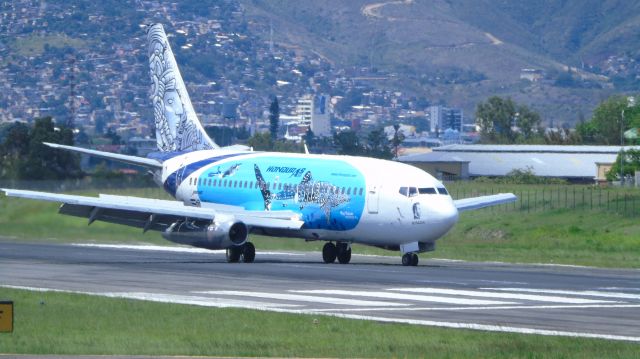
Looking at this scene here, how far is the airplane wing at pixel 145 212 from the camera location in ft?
158

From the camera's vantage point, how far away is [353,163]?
164ft

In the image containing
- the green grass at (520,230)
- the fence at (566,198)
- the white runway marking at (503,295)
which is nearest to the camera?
the white runway marking at (503,295)

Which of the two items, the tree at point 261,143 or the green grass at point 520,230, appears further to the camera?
the tree at point 261,143

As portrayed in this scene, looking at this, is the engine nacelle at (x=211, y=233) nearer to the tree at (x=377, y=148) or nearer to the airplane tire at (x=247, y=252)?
the airplane tire at (x=247, y=252)

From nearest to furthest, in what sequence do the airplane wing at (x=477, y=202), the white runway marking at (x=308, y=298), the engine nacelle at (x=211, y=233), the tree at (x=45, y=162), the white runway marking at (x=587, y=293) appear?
the white runway marking at (x=308, y=298) < the white runway marking at (x=587, y=293) < the engine nacelle at (x=211, y=233) < the airplane wing at (x=477, y=202) < the tree at (x=45, y=162)

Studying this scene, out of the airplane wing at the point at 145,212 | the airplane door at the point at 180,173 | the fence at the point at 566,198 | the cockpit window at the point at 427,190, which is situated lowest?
the fence at the point at 566,198

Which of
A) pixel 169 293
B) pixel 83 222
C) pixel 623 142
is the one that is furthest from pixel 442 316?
pixel 623 142

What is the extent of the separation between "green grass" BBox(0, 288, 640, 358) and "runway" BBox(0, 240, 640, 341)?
4.87 ft

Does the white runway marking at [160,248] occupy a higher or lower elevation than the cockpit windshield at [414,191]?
lower

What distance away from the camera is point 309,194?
49625mm

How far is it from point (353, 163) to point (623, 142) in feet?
321

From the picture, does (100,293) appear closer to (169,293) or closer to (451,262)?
(169,293)

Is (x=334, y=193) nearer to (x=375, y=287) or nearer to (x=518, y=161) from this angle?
(x=375, y=287)

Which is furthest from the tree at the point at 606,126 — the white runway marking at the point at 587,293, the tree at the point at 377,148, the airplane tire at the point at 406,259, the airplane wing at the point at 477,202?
the white runway marking at the point at 587,293
